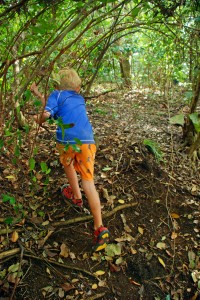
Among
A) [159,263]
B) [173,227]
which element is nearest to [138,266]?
[159,263]

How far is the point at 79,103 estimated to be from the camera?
2.42 meters

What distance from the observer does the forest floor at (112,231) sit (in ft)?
7.55

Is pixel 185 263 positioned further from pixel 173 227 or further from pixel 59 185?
pixel 59 185

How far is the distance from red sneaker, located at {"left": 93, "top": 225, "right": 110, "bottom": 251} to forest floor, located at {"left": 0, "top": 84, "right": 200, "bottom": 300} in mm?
72

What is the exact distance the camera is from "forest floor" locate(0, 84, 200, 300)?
7.55ft

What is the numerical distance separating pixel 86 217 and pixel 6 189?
88 cm

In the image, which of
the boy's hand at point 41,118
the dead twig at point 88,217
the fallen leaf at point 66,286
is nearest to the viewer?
the boy's hand at point 41,118

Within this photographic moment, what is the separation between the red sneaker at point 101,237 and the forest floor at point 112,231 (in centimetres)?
7

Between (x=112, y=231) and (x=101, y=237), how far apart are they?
282 mm

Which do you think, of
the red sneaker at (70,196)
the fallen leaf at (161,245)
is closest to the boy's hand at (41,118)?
the red sneaker at (70,196)

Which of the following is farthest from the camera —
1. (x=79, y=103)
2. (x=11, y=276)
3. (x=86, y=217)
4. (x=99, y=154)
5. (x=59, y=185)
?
(x=99, y=154)

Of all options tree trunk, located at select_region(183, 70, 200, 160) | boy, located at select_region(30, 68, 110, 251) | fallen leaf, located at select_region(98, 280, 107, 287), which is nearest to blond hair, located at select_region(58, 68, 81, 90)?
boy, located at select_region(30, 68, 110, 251)

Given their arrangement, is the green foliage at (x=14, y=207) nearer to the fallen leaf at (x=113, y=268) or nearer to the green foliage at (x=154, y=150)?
the fallen leaf at (x=113, y=268)

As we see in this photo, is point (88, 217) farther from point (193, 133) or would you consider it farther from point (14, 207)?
point (193, 133)
